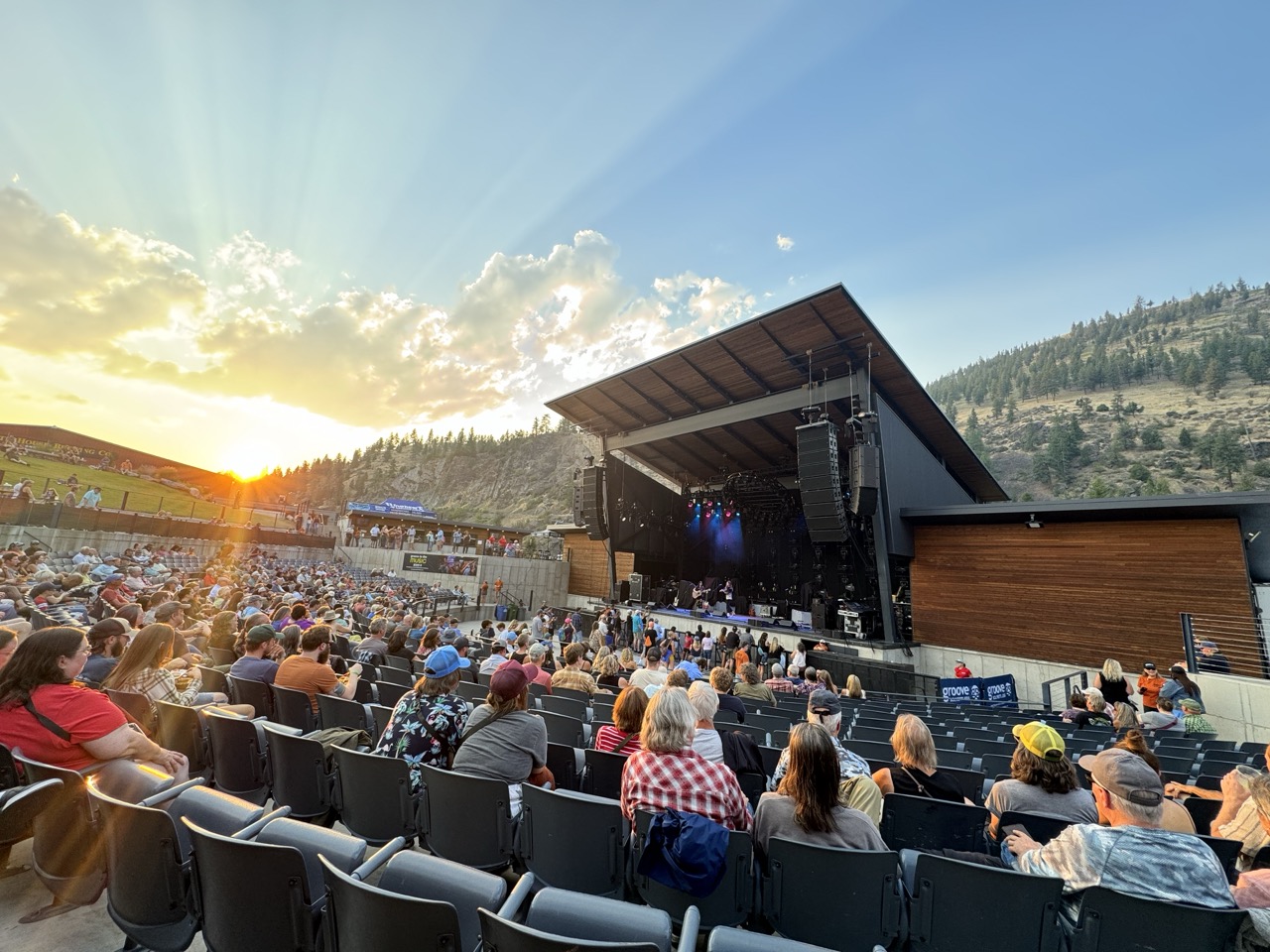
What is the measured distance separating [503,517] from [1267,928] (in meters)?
93.0

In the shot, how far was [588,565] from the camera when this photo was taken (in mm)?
29594

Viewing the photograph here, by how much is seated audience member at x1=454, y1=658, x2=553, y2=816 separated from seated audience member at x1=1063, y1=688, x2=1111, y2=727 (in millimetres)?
8658

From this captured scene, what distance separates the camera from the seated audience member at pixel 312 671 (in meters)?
4.53

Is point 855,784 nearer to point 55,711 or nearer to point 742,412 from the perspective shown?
point 55,711

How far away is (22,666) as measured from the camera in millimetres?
2500

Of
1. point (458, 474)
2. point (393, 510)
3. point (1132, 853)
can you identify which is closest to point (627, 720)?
point (1132, 853)

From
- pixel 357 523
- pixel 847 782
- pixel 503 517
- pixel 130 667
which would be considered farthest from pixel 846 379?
pixel 503 517

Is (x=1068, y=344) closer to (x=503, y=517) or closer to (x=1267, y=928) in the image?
(x=503, y=517)

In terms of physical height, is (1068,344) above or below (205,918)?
above

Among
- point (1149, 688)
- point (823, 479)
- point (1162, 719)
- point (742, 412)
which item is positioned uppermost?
point (742, 412)

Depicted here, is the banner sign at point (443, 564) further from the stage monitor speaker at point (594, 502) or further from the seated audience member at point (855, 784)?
the seated audience member at point (855, 784)

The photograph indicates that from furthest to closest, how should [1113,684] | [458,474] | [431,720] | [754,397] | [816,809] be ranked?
1. [458,474]
2. [754,397]
3. [1113,684]
4. [431,720]
5. [816,809]

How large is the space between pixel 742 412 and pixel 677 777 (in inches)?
711

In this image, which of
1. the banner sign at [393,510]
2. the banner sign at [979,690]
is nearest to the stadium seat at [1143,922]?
the banner sign at [979,690]
